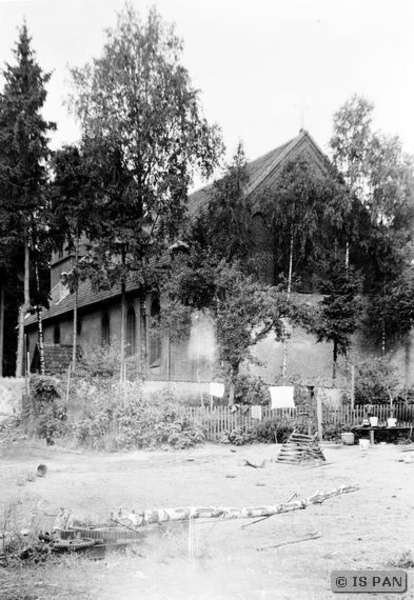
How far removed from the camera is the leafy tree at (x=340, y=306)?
29438 millimetres

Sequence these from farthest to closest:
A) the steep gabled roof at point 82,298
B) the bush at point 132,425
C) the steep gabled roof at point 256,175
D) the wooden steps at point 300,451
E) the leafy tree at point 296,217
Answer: the steep gabled roof at point 82,298 < the steep gabled roof at point 256,175 < the leafy tree at point 296,217 < the bush at point 132,425 < the wooden steps at point 300,451

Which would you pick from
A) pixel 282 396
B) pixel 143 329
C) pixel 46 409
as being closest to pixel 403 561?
pixel 282 396

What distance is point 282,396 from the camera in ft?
72.3

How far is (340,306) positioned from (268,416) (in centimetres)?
911

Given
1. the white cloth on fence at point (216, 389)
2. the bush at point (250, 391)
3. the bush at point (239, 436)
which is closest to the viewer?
the bush at point (239, 436)

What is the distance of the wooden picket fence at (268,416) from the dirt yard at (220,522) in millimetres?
1690

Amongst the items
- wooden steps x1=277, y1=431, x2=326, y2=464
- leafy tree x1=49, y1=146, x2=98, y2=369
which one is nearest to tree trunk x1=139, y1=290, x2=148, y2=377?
leafy tree x1=49, y1=146, x2=98, y2=369

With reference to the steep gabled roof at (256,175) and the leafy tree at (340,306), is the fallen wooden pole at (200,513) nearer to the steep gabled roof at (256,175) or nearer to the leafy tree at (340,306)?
the steep gabled roof at (256,175)

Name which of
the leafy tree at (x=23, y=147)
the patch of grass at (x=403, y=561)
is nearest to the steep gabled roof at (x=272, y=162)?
the leafy tree at (x=23, y=147)

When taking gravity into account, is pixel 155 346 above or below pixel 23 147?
below

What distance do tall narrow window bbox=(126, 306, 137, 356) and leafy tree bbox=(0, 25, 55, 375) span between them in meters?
5.56

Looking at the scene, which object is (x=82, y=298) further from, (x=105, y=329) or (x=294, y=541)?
(x=294, y=541)

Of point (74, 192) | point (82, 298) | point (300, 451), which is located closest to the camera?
point (300, 451)

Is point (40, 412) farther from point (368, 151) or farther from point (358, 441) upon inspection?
point (368, 151)
